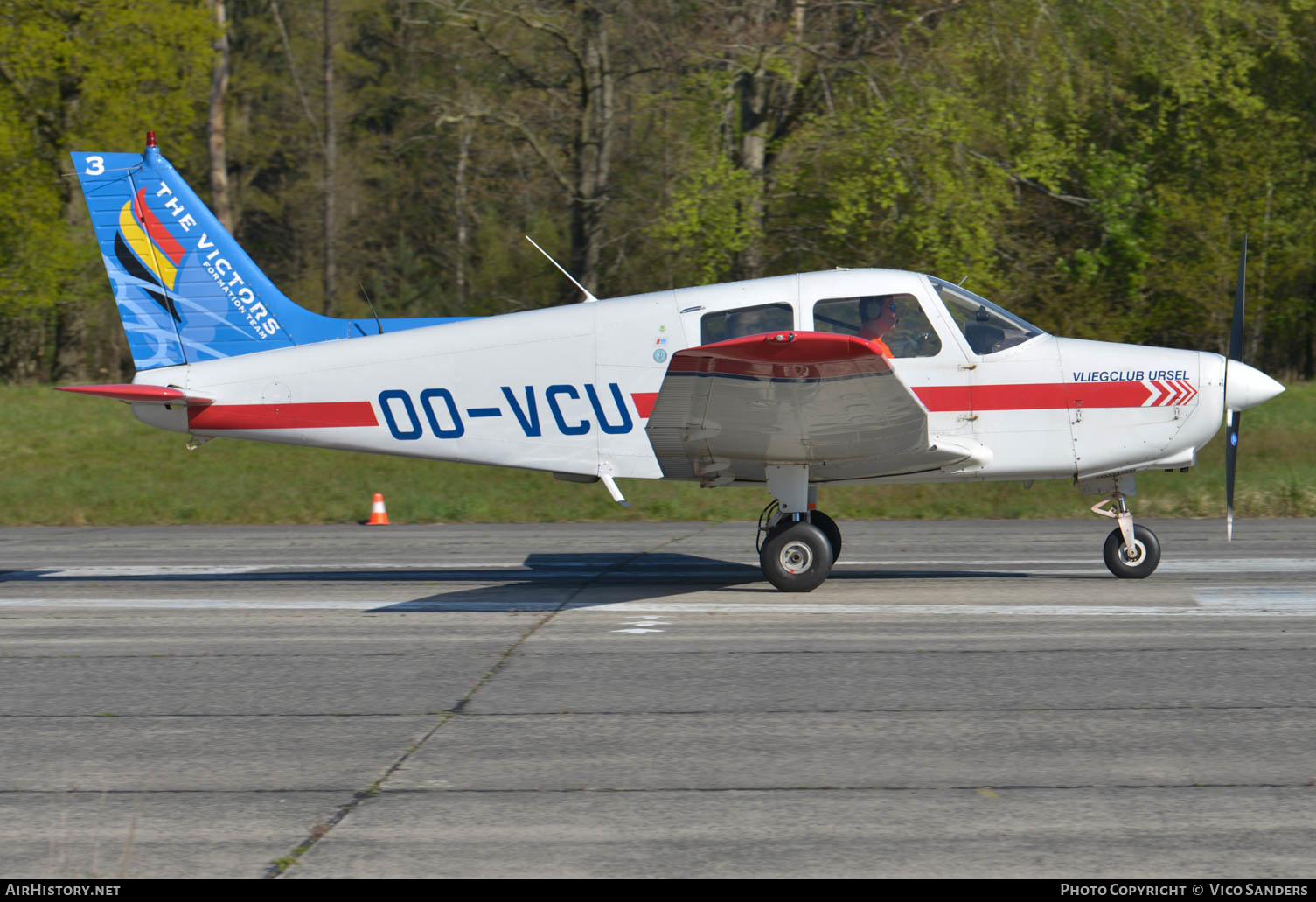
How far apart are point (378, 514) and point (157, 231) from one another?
6.86m

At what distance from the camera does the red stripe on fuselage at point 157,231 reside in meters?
11.1

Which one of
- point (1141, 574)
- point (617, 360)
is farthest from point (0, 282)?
point (1141, 574)

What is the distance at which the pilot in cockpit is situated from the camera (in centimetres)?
969

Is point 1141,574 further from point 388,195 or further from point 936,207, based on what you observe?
point 388,195

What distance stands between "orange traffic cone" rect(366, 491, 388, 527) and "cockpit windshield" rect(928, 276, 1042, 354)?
9.57 meters

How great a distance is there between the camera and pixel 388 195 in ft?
132

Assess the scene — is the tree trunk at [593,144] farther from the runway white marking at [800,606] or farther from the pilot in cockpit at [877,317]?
the runway white marking at [800,606]

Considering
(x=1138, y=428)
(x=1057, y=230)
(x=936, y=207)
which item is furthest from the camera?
(x=1057, y=230)

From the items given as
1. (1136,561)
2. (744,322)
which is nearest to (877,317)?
(744,322)

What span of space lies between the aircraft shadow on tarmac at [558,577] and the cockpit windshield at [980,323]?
2086 mm

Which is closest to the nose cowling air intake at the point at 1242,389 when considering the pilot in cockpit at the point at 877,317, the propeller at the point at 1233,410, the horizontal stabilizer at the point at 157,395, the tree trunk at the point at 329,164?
the propeller at the point at 1233,410

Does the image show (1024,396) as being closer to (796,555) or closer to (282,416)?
(796,555)
